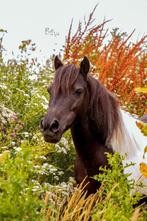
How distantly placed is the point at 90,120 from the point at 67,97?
290 millimetres

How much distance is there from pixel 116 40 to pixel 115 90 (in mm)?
789

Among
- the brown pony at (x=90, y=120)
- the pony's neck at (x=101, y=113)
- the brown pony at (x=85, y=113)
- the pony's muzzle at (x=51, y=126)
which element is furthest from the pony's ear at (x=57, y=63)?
the pony's muzzle at (x=51, y=126)

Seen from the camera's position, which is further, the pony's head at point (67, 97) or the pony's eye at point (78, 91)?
the pony's eye at point (78, 91)

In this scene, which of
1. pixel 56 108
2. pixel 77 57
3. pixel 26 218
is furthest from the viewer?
pixel 77 57

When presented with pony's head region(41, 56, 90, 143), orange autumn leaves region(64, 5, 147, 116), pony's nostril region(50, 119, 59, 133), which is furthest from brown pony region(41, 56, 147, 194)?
orange autumn leaves region(64, 5, 147, 116)

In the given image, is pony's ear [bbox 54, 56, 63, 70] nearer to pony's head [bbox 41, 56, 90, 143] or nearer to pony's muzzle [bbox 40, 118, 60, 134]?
pony's head [bbox 41, 56, 90, 143]

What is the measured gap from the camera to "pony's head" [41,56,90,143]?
4844 mm

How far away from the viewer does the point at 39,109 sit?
6.77m

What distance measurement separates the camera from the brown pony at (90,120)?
5.05 metres

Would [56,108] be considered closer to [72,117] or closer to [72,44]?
[72,117]

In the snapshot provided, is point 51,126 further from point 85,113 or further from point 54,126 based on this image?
point 85,113

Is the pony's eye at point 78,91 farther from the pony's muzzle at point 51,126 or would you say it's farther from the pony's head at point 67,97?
the pony's muzzle at point 51,126

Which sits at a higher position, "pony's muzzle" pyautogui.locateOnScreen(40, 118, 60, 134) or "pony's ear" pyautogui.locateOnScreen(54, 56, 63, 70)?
"pony's ear" pyautogui.locateOnScreen(54, 56, 63, 70)

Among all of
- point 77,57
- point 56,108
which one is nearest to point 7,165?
point 56,108
